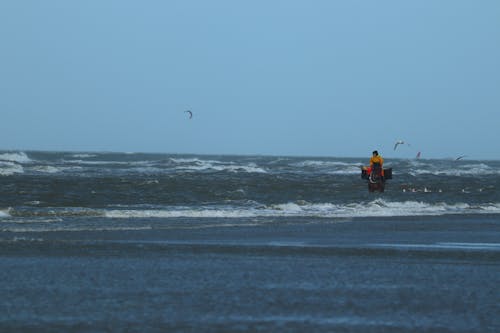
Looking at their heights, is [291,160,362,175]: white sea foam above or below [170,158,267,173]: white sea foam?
below

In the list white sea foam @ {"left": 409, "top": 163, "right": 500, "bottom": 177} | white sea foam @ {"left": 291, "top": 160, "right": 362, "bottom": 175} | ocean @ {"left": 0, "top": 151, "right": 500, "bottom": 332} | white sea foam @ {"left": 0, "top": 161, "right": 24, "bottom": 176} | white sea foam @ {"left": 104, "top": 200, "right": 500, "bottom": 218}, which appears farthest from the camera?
white sea foam @ {"left": 291, "top": 160, "right": 362, "bottom": 175}

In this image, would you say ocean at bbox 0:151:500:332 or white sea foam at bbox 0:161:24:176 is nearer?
ocean at bbox 0:151:500:332

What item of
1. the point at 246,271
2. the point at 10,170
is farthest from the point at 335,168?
the point at 246,271

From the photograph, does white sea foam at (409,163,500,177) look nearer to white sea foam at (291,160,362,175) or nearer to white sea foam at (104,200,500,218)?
white sea foam at (291,160,362,175)

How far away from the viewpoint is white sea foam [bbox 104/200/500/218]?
20.2m

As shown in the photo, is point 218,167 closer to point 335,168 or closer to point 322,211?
point 335,168

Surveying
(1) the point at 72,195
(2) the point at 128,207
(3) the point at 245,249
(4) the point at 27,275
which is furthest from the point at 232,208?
(4) the point at 27,275

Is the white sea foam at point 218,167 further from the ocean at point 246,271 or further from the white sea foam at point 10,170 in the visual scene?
the ocean at point 246,271

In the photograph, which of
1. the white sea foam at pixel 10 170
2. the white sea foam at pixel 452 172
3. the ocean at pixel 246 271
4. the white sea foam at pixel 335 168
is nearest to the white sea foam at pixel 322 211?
the ocean at pixel 246 271

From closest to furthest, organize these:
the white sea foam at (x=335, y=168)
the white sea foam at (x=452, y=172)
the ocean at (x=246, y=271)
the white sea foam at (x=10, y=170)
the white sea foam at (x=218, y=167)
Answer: the ocean at (x=246, y=271)
the white sea foam at (x=10, y=170)
the white sea foam at (x=218, y=167)
the white sea foam at (x=452, y=172)
the white sea foam at (x=335, y=168)

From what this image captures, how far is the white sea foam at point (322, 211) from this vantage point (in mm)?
20219

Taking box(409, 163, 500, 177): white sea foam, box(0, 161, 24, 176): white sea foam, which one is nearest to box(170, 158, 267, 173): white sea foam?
box(409, 163, 500, 177): white sea foam

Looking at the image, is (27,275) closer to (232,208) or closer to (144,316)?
(144,316)

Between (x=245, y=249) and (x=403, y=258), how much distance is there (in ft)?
7.55
